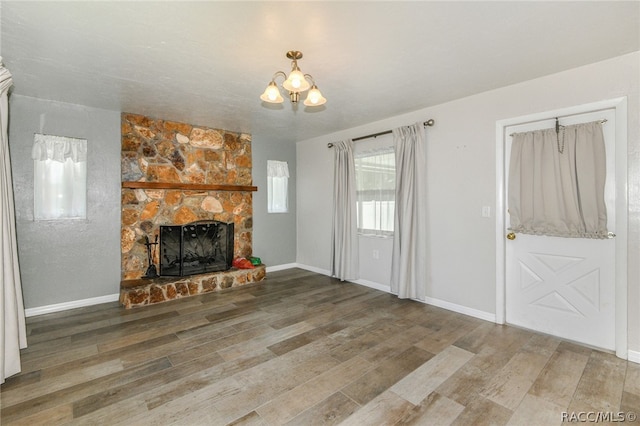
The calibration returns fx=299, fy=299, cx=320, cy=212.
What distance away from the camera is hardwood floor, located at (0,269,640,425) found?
1.85 m

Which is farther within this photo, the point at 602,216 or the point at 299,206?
the point at 299,206

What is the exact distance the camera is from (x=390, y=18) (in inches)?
76.7

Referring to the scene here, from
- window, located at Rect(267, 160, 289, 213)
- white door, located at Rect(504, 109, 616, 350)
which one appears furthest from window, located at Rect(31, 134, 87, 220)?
white door, located at Rect(504, 109, 616, 350)

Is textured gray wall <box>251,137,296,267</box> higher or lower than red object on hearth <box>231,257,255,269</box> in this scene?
higher

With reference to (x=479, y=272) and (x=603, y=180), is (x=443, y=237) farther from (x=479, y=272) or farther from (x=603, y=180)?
(x=603, y=180)

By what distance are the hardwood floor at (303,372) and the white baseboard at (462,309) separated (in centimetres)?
10

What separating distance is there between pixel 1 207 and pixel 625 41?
15.7ft

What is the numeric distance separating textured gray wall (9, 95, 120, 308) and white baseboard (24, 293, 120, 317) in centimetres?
4

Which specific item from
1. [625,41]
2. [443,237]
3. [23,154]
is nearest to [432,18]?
[625,41]

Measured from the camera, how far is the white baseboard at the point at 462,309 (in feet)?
10.7

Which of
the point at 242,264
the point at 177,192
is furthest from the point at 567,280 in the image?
the point at 177,192

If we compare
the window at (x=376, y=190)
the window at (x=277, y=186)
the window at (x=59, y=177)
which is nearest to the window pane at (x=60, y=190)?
the window at (x=59, y=177)

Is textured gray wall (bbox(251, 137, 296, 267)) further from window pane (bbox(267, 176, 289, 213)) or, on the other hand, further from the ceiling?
the ceiling

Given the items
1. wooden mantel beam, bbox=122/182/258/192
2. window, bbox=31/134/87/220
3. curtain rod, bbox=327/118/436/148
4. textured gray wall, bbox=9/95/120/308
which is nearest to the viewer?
textured gray wall, bbox=9/95/120/308
